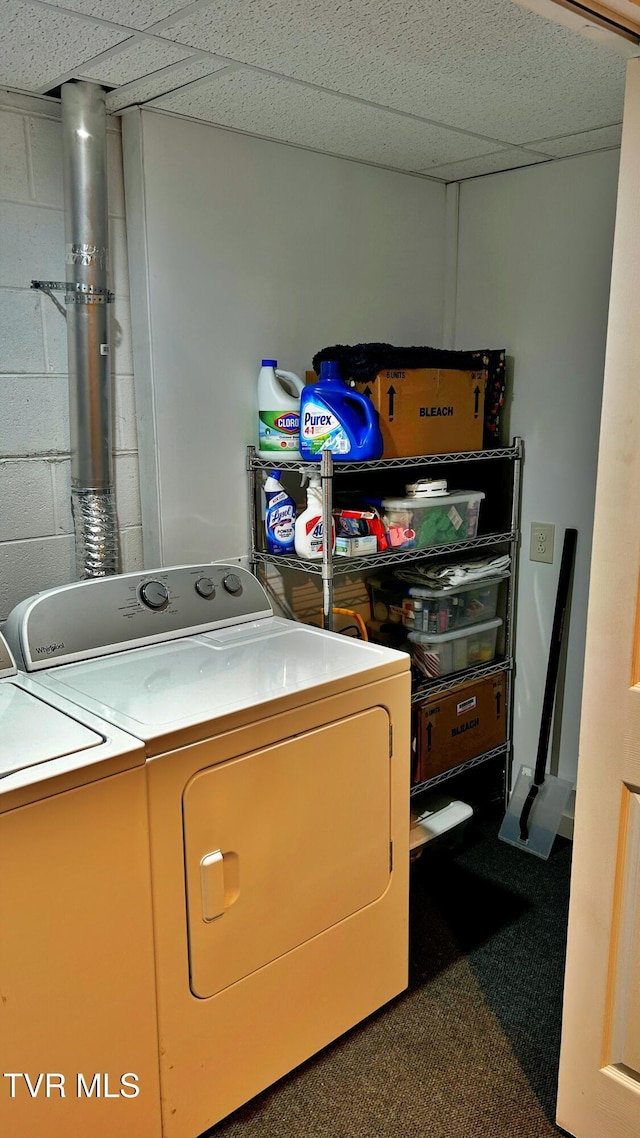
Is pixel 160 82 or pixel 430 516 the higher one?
pixel 160 82

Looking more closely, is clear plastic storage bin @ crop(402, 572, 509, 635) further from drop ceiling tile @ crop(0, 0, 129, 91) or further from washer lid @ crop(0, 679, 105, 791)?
drop ceiling tile @ crop(0, 0, 129, 91)

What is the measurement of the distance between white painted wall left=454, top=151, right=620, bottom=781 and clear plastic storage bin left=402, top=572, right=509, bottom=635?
169mm

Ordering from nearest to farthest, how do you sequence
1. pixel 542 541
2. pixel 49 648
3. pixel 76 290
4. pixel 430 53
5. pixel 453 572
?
pixel 430 53, pixel 49 648, pixel 76 290, pixel 453 572, pixel 542 541

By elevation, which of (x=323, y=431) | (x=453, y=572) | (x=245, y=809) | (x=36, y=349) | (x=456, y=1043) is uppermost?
(x=36, y=349)

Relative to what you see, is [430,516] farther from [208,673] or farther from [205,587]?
[208,673]

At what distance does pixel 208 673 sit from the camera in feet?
5.95

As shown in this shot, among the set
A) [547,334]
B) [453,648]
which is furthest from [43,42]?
[453,648]

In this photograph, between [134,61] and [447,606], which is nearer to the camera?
[134,61]

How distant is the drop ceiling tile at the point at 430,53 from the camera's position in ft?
5.10

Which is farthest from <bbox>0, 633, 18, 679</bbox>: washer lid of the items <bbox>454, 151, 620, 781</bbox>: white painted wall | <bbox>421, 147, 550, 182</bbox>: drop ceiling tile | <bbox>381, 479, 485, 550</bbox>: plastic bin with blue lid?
<bbox>421, 147, 550, 182</bbox>: drop ceiling tile

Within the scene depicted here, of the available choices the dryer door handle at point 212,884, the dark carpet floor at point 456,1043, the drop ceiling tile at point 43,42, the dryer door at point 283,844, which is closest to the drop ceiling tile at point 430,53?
the drop ceiling tile at point 43,42

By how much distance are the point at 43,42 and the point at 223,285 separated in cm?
74

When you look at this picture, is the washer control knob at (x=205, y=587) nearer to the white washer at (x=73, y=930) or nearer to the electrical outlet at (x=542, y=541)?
the white washer at (x=73, y=930)

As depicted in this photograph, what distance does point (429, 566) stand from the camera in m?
2.67
